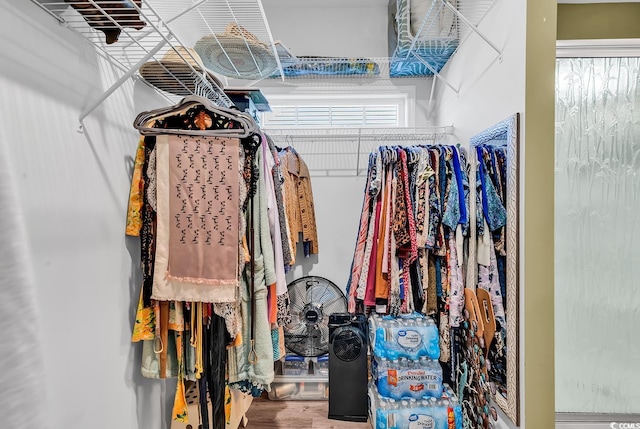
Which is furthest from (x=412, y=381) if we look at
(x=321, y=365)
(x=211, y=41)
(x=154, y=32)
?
(x=154, y=32)

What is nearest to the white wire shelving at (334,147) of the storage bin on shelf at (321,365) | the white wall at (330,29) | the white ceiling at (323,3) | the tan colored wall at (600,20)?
the white wall at (330,29)

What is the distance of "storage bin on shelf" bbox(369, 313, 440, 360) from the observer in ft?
6.10

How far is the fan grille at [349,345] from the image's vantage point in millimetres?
2066

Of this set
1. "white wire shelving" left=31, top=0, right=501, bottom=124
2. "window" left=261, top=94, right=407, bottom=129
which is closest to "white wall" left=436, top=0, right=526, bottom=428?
"white wire shelving" left=31, top=0, right=501, bottom=124

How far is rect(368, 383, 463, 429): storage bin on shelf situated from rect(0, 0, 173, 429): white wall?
1.15 m

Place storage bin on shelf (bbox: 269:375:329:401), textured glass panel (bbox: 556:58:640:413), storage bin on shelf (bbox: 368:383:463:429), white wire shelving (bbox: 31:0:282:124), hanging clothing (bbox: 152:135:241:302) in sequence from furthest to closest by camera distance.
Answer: storage bin on shelf (bbox: 269:375:329:401) < storage bin on shelf (bbox: 368:383:463:429) < textured glass panel (bbox: 556:58:640:413) < hanging clothing (bbox: 152:135:241:302) < white wire shelving (bbox: 31:0:282:124)

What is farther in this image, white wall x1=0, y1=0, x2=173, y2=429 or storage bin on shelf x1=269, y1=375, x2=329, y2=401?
storage bin on shelf x1=269, y1=375, x2=329, y2=401

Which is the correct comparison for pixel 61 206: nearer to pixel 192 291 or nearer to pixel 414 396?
pixel 192 291

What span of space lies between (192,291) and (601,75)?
1991 mm

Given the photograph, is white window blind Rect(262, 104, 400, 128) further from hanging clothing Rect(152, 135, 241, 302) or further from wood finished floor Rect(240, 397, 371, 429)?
wood finished floor Rect(240, 397, 371, 429)

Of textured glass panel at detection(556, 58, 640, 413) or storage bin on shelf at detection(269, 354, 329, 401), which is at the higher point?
textured glass panel at detection(556, 58, 640, 413)

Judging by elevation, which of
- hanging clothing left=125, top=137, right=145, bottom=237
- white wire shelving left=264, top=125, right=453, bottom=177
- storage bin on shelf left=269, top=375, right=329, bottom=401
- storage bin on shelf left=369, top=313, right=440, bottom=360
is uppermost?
white wire shelving left=264, top=125, right=453, bottom=177

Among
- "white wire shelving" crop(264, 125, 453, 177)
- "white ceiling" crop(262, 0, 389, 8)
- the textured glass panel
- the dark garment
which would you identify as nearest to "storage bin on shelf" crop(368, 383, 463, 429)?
the textured glass panel

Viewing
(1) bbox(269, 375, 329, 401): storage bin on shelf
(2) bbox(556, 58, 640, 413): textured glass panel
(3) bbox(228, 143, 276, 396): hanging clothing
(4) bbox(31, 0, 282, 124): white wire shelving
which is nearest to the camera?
(4) bbox(31, 0, 282, 124): white wire shelving
